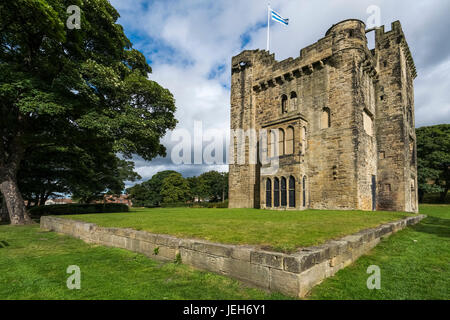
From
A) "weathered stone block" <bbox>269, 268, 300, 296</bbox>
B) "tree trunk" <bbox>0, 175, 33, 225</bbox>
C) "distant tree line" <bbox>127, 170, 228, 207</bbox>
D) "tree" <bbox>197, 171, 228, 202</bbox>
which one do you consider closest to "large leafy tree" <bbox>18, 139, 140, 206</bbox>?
"tree trunk" <bbox>0, 175, 33, 225</bbox>

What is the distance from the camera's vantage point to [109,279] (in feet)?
14.3

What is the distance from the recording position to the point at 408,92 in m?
24.0

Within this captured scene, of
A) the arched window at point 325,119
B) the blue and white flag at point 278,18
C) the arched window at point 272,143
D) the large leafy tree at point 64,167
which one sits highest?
the blue and white flag at point 278,18

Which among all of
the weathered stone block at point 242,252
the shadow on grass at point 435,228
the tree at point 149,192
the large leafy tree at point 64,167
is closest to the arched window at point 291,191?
the shadow on grass at point 435,228

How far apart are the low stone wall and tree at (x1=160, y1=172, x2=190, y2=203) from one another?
171ft

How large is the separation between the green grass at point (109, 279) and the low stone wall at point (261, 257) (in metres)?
0.19

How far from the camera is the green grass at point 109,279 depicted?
12.1 feet

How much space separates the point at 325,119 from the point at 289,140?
10.7 feet

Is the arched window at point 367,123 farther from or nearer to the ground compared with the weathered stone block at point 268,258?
farther from the ground

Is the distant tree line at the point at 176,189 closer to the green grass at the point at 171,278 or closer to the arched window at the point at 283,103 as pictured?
the arched window at the point at 283,103

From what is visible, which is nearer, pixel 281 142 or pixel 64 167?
pixel 281 142

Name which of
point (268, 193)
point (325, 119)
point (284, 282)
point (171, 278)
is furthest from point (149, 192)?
point (284, 282)

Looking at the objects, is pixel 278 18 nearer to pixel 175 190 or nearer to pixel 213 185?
pixel 175 190
